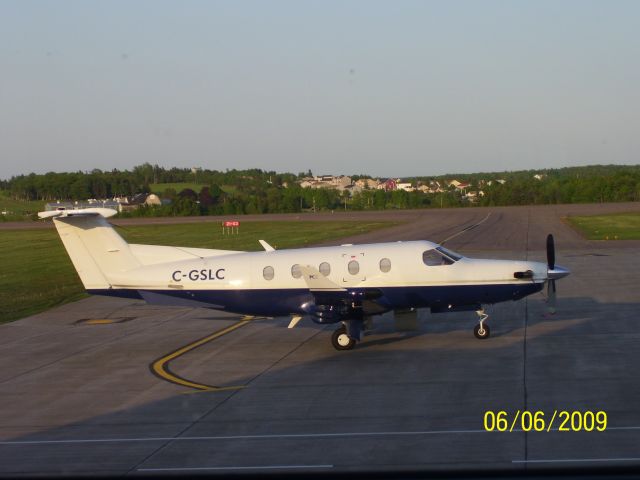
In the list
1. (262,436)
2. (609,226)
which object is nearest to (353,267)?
(262,436)

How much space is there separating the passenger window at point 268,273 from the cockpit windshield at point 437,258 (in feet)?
12.9

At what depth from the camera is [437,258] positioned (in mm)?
19875

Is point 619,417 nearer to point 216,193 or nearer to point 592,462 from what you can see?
point 592,462

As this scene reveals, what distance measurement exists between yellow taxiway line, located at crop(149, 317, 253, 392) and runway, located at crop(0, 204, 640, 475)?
0.08 meters

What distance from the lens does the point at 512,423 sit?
485 inches

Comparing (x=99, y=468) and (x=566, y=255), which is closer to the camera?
(x=99, y=468)

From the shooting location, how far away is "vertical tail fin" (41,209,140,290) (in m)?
21.0

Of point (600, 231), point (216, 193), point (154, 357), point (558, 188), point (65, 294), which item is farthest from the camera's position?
point (216, 193)

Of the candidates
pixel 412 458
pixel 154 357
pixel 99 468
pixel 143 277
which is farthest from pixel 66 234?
pixel 412 458

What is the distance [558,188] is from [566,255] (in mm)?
86217
